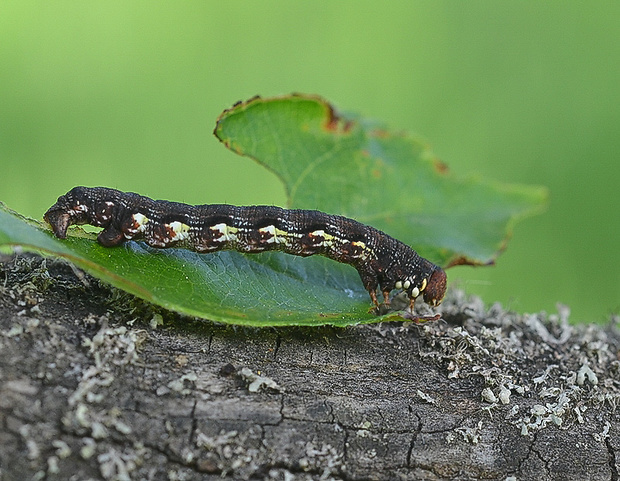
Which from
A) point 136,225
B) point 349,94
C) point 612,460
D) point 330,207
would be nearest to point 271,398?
point 136,225

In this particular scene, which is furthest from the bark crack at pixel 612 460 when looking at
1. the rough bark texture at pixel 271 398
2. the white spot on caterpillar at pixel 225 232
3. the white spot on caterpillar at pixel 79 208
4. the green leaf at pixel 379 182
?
the white spot on caterpillar at pixel 79 208

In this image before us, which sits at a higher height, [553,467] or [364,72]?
[364,72]

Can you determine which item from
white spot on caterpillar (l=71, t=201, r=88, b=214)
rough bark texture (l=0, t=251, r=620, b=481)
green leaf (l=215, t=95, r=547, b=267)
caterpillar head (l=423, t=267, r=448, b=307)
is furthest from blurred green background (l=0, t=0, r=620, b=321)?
rough bark texture (l=0, t=251, r=620, b=481)

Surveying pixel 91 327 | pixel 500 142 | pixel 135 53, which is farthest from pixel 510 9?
pixel 91 327

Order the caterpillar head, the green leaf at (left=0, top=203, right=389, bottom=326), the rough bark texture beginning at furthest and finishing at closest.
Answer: the caterpillar head < the green leaf at (left=0, top=203, right=389, bottom=326) < the rough bark texture

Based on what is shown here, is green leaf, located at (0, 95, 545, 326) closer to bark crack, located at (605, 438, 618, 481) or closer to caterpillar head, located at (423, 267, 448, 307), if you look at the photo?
caterpillar head, located at (423, 267, 448, 307)

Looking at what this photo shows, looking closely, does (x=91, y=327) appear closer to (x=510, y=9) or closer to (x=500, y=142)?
(x=500, y=142)

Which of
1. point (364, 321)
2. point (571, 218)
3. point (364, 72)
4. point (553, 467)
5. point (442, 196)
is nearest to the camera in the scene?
point (553, 467)
